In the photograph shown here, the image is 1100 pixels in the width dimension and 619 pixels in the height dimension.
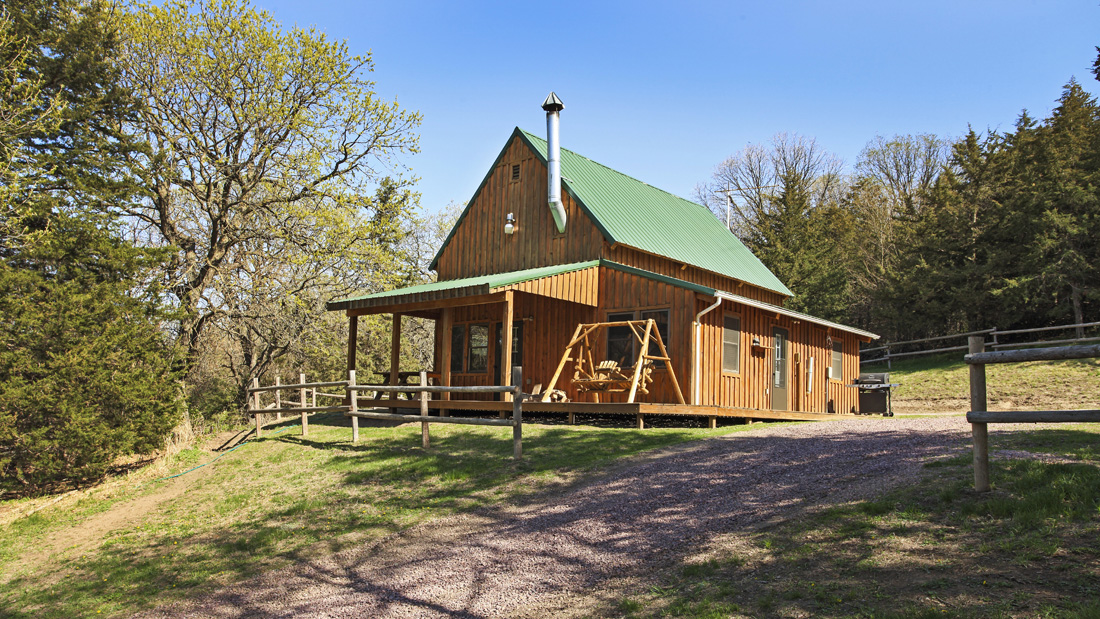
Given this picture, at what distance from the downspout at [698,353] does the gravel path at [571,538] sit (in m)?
5.66

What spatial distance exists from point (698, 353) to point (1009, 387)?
12.6 metres

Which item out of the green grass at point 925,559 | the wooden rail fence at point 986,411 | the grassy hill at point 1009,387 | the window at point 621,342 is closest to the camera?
the green grass at point 925,559

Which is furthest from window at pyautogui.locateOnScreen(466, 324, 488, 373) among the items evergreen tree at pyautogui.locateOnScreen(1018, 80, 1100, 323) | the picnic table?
evergreen tree at pyautogui.locateOnScreen(1018, 80, 1100, 323)

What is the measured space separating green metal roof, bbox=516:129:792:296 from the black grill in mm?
4250

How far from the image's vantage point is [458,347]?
65.1 feet

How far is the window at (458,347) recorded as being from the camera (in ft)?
64.3

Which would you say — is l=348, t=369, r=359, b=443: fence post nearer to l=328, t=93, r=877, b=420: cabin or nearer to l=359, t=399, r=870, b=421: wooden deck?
l=328, t=93, r=877, b=420: cabin

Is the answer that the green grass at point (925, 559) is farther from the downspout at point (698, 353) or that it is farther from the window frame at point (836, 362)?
the window frame at point (836, 362)

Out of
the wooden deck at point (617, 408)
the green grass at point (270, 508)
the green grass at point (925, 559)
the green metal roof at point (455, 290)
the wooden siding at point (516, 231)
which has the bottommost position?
the green grass at point (270, 508)

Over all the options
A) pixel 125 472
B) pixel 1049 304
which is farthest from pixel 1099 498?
pixel 1049 304

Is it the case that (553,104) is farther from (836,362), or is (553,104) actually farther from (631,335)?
(836,362)

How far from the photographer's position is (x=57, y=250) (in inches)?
583

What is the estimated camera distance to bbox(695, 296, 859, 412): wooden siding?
16.1m

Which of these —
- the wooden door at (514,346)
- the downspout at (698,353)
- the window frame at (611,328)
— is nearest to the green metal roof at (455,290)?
the window frame at (611,328)
